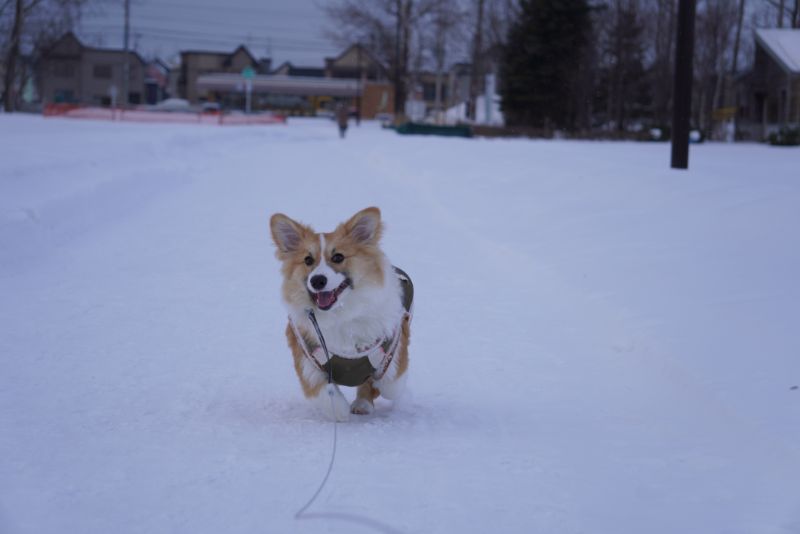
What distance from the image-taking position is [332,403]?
511 cm

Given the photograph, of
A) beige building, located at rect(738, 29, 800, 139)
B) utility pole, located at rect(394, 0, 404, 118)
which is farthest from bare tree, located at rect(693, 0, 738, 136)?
utility pole, located at rect(394, 0, 404, 118)

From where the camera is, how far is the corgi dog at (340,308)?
5020 millimetres

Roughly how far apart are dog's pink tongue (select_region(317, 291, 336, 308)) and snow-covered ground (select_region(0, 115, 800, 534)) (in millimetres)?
737

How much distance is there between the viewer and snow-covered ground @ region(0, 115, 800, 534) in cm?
396

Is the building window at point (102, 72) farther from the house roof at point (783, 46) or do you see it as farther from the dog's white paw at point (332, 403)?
the dog's white paw at point (332, 403)

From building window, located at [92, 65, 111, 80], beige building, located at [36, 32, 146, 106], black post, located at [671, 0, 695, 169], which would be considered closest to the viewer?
black post, located at [671, 0, 695, 169]

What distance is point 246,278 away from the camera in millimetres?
10141

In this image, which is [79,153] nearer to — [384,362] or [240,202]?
[240,202]

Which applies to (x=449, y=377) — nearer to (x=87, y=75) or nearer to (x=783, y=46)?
(x=783, y=46)

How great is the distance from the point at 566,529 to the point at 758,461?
1.48 meters

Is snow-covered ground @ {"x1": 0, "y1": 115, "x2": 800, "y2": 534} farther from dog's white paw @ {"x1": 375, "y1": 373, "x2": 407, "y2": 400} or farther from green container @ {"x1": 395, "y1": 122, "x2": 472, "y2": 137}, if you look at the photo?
green container @ {"x1": 395, "y1": 122, "x2": 472, "y2": 137}

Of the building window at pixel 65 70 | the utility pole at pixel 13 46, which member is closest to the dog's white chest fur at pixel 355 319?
the utility pole at pixel 13 46

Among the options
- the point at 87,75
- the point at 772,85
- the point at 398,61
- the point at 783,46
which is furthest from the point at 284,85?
the point at 783,46

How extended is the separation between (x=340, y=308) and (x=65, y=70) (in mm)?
120413
